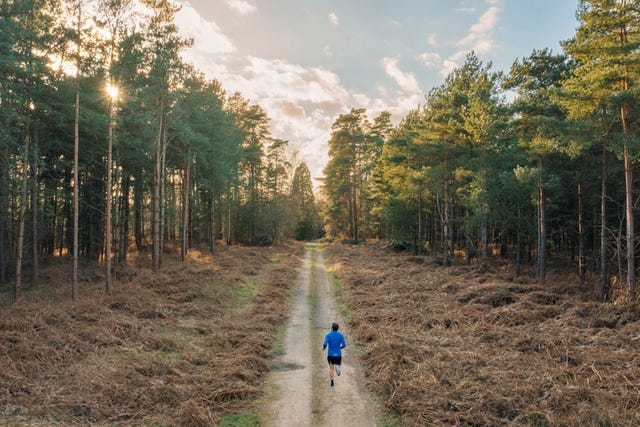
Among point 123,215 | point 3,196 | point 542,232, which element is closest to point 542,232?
point 542,232

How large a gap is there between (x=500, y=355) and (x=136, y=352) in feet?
37.6

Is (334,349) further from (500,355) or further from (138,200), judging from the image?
(138,200)

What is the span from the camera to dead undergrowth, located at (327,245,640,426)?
736 centimetres

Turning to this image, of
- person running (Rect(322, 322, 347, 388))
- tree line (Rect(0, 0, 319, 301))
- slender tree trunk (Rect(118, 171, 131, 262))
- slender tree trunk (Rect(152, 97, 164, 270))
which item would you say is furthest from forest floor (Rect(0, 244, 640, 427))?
slender tree trunk (Rect(118, 171, 131, 262))

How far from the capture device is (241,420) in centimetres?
757

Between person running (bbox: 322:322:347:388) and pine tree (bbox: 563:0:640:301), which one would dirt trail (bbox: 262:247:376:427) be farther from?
pine tree (bbox: 563:0:640:301)

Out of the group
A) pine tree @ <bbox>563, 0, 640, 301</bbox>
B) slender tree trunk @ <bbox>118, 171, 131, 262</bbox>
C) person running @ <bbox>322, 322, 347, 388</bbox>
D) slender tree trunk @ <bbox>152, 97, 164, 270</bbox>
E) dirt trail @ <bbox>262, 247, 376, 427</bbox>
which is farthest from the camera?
slender tree trunk @ <bbox>118, 171, 131, 262</bbox>

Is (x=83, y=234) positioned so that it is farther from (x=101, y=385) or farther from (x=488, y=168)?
(x=488, y=168)

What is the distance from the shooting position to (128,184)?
28859 millimetres

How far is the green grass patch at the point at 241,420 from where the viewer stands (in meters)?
7.41

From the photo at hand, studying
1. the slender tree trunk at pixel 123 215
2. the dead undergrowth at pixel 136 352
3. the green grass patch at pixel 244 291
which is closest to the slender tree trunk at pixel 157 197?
the dead undergrowth at pixel 136 352

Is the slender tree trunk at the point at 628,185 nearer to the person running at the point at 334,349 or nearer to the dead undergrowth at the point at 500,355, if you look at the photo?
the dead undergrowth at the point at 500,355

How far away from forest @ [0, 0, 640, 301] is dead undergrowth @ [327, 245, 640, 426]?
394cm

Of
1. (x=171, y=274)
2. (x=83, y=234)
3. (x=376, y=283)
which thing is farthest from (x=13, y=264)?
(x=376, y=283)
